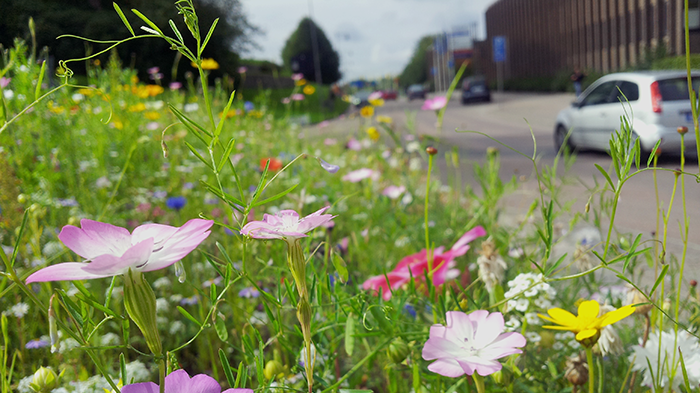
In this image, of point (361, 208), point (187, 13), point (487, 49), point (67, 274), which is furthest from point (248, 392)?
point (487, 49)

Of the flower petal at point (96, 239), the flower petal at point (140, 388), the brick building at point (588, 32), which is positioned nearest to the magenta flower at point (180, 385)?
the flower petal at point (140, 388)

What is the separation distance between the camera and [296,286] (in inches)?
21.0

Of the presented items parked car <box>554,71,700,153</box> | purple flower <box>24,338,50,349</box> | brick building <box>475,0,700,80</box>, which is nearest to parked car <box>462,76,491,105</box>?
brick building <box>475,0,700,80</box>

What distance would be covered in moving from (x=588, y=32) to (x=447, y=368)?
18.9 meters

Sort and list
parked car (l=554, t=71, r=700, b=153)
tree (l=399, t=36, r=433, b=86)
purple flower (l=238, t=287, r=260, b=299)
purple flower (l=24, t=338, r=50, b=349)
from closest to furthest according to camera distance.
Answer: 1. purple flower (l=24, t=338, r=50, b=349)
2. parked car (l=554, t=71, r=700, b=153)
3. purple flower (l=238, t=287, r=260, b=299)
4. tree (l=399, t=36, r=433, b=86)

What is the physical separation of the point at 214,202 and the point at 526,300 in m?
1.38

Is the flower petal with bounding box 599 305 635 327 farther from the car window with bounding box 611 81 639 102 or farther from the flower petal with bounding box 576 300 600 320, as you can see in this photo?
the car window with bounding box 611 81 639 102

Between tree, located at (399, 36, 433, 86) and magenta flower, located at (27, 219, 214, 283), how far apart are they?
58.1m

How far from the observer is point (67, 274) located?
0.93 ft

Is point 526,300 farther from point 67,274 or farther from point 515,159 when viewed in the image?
point 515,159

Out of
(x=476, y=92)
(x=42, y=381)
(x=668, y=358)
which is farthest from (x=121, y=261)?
(x=476, y=92)

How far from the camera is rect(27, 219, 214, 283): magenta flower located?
0.28 metres

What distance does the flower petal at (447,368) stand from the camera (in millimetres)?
416

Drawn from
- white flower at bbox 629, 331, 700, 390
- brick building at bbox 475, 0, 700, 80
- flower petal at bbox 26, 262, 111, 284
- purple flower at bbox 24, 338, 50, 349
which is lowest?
purple flower at bbox 24, 338, 50, 349
